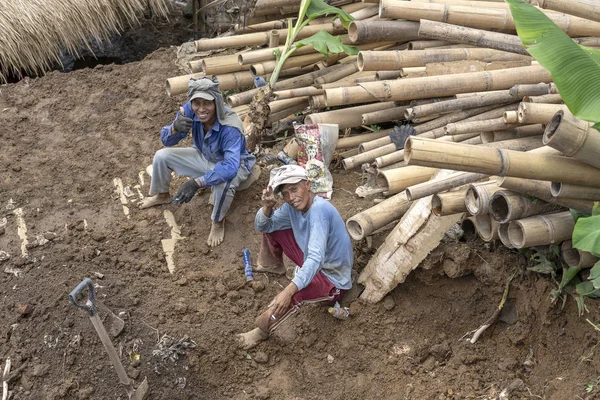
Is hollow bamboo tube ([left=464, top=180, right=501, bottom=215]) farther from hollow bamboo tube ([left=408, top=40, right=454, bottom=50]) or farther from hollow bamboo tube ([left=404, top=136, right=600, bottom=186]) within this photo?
hollow bamboo tube ([left=408, top=40, right=454, bottom=50])

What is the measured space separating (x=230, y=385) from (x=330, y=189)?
191 cm

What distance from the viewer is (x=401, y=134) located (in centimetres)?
581

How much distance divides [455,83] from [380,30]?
2.99 feet

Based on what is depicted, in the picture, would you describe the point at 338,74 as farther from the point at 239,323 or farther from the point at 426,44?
the point at 239,323

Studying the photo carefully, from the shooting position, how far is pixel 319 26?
23.2ft

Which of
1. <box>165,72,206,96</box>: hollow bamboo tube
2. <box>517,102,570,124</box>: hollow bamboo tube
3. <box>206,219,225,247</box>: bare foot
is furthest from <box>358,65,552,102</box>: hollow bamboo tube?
<box>165,72,206,96</box>: hollow bamboo tube

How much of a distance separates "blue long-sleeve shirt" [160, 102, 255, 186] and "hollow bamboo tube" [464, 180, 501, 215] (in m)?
2.04

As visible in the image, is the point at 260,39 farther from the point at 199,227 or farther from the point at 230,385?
the point at 230,385

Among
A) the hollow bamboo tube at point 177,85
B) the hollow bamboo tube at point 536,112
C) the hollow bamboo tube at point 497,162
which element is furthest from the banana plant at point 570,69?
the hollow bamboo tube at point 177,85

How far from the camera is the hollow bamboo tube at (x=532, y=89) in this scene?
536cm

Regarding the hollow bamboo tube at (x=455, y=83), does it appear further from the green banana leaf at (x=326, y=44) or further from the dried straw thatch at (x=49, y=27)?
the dried straw thatch at (x=49, y=27)

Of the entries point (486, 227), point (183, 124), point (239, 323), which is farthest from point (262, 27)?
point (486, 227)

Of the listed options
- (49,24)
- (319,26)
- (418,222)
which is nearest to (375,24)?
(319,26)

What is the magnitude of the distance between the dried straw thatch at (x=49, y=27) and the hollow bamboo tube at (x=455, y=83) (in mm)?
4757
